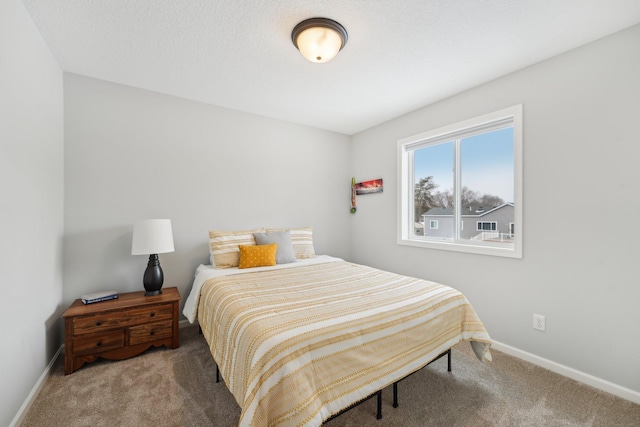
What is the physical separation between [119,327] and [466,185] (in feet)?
11.5

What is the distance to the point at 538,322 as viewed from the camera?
2191mm

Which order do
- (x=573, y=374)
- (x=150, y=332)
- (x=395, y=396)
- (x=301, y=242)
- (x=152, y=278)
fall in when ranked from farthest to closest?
(x=301, y=242)
(x=152, y=278)
(x=150, y=332)
(x=573, y=374)
(x=395, y=396)

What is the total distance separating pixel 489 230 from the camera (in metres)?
2.65

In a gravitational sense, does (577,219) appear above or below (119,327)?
above

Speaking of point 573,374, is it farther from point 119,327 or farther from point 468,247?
point 119,327

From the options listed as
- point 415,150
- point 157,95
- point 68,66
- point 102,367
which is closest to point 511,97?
point 415,150

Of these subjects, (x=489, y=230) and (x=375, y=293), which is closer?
(x=375, y=293)

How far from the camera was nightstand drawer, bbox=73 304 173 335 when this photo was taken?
205 cm

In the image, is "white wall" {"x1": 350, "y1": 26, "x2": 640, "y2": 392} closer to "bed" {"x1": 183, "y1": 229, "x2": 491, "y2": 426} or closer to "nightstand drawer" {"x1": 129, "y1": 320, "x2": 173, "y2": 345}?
"bed" {"x1": 183, "y1": 229, "x2": 491, "y2": 426}

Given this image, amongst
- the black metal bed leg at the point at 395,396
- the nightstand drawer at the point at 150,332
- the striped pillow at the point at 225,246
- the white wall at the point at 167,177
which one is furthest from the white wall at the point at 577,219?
the nightstand drawer at the point at 150,332

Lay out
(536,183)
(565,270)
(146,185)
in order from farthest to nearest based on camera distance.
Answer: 1. (146,185)
2. (536,183)
3. (565,270)

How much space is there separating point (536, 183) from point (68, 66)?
4.09 m

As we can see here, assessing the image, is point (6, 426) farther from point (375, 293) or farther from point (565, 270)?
point (565, 270)

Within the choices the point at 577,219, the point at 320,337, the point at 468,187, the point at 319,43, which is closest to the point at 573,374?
the point at 577,219
